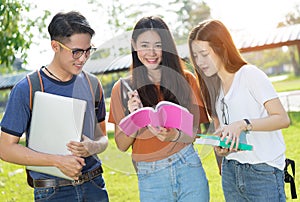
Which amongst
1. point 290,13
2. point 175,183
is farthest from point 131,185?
point 290,13

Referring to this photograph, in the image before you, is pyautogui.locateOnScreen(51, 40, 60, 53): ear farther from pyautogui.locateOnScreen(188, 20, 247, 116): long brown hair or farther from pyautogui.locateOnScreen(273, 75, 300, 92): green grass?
pyautogui.locateOnScreen(273, 75, 300, 92): green grass

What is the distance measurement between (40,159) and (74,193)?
23 cm

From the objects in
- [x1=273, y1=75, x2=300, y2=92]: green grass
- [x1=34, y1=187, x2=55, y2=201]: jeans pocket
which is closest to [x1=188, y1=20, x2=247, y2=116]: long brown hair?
[x1=34, y1=187, x2=55, y2=201]: jeans pocket

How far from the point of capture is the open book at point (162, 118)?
2.00m

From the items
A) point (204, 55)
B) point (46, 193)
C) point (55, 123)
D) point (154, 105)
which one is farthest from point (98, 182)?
point (204, 55)

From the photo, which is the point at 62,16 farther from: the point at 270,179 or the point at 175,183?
the point at 270,179

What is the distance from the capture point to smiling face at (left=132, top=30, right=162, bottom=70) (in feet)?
6.79

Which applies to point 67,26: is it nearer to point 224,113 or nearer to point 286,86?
point 224,113

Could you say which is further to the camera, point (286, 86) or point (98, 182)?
point (286, 86)

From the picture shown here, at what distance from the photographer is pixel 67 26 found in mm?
2270

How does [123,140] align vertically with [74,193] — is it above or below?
above

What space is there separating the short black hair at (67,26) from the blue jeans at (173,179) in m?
0.58

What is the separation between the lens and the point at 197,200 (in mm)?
2281

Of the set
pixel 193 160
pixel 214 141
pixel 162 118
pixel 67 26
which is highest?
pixel 67 26
